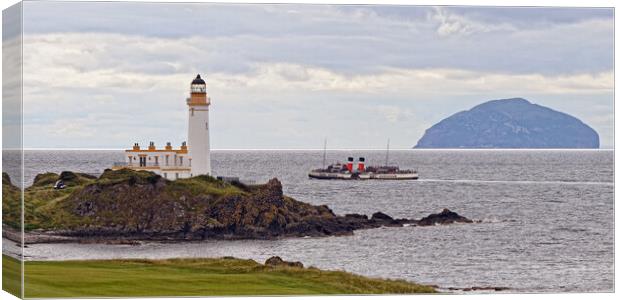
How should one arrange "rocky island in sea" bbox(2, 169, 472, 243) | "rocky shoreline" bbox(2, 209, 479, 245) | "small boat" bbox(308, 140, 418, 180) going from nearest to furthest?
"rocky shoreline" bbox(2, 209, 479, 245)
"rocky island in sea" bbox(2, 169, 472, 243)
"small boat" bbox(308, 140, 418, 180)

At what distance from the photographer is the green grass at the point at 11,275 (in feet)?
147

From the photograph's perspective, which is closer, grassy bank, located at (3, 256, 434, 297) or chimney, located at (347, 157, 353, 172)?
grassy bank, located at (3, 256, 434, 297)

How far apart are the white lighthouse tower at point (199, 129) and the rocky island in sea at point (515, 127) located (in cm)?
566

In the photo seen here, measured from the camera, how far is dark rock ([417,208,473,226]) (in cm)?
4872

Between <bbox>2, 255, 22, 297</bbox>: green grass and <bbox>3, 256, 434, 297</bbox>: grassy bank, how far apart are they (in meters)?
0.06

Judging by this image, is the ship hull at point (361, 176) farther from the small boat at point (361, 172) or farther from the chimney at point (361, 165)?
the chimney at point (361, 165)

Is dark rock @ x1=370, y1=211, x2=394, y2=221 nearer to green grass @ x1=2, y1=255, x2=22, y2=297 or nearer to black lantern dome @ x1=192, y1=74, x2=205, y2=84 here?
black lantern dome @ x1=192, y1=74, x2=205, y2=84

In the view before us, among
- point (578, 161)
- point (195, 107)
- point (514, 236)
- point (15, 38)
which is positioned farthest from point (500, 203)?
point (15, 38)

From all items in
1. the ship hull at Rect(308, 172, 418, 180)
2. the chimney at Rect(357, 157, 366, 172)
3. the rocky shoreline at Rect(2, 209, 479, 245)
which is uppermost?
the chimney at Rect(357, 157, 366, 172)

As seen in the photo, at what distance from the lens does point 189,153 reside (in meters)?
49.4

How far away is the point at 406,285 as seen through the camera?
153 ft

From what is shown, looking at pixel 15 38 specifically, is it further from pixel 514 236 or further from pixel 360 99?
pixel 514 236

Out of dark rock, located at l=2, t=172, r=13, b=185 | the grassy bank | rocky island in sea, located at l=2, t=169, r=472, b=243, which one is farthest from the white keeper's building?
dark rock, located at l=2, t=172, r=13, b=185

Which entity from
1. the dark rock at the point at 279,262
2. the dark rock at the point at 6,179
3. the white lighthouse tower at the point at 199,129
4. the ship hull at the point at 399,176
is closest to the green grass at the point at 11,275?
the dark rock at the point at 6,179
